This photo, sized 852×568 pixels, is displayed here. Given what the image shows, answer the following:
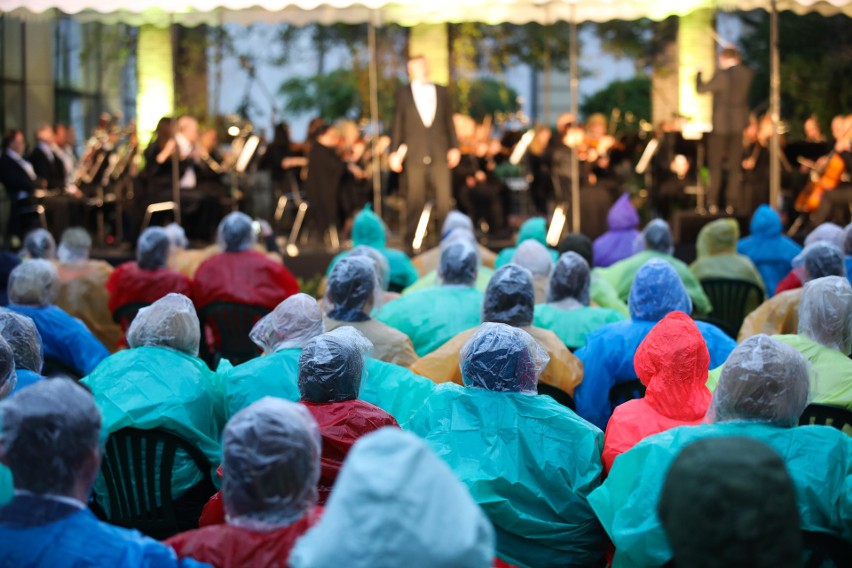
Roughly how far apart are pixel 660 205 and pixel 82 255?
27.1ft

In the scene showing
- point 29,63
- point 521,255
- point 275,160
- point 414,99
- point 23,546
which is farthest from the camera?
point 29,63

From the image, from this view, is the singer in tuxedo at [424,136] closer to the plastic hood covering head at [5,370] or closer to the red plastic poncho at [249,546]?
the plastic hood covering head at [5,370]

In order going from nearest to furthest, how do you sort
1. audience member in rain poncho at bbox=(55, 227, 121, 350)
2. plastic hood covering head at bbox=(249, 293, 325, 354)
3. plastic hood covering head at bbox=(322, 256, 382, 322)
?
plastic hood covering head at bbox=(249, 293, 325, 354) < plastic hood covering head at bbox=(322, 256, 382, 322) < audience member in rain poncho at bbox=(55, 227, 121, 350)

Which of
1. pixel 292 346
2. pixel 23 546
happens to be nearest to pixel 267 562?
pixel 23 546

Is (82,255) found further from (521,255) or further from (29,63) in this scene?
(29,63)

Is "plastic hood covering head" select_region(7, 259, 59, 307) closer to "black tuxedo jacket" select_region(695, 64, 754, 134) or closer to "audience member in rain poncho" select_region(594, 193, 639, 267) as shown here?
"audience member in rain poncho" select_region(594, 193, 639, 267)

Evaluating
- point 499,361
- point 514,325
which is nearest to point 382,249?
point 514,325

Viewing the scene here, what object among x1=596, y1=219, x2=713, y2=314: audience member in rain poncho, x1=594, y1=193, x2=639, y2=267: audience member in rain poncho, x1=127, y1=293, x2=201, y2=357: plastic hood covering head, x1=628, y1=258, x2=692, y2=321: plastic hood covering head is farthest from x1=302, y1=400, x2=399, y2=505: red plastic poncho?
x1=594, y1=193, x2=639, y2=267: audience member in rain poncho

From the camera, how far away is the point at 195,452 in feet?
11.9

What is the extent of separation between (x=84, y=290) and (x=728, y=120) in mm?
7708

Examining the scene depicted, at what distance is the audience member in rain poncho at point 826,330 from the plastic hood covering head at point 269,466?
190cm

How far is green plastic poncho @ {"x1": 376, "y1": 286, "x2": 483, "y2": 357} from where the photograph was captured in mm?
5145

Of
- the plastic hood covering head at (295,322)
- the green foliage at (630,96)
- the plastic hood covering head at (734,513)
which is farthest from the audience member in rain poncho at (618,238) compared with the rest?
the green foliage at (630,96)

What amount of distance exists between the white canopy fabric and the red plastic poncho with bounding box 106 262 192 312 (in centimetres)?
416
